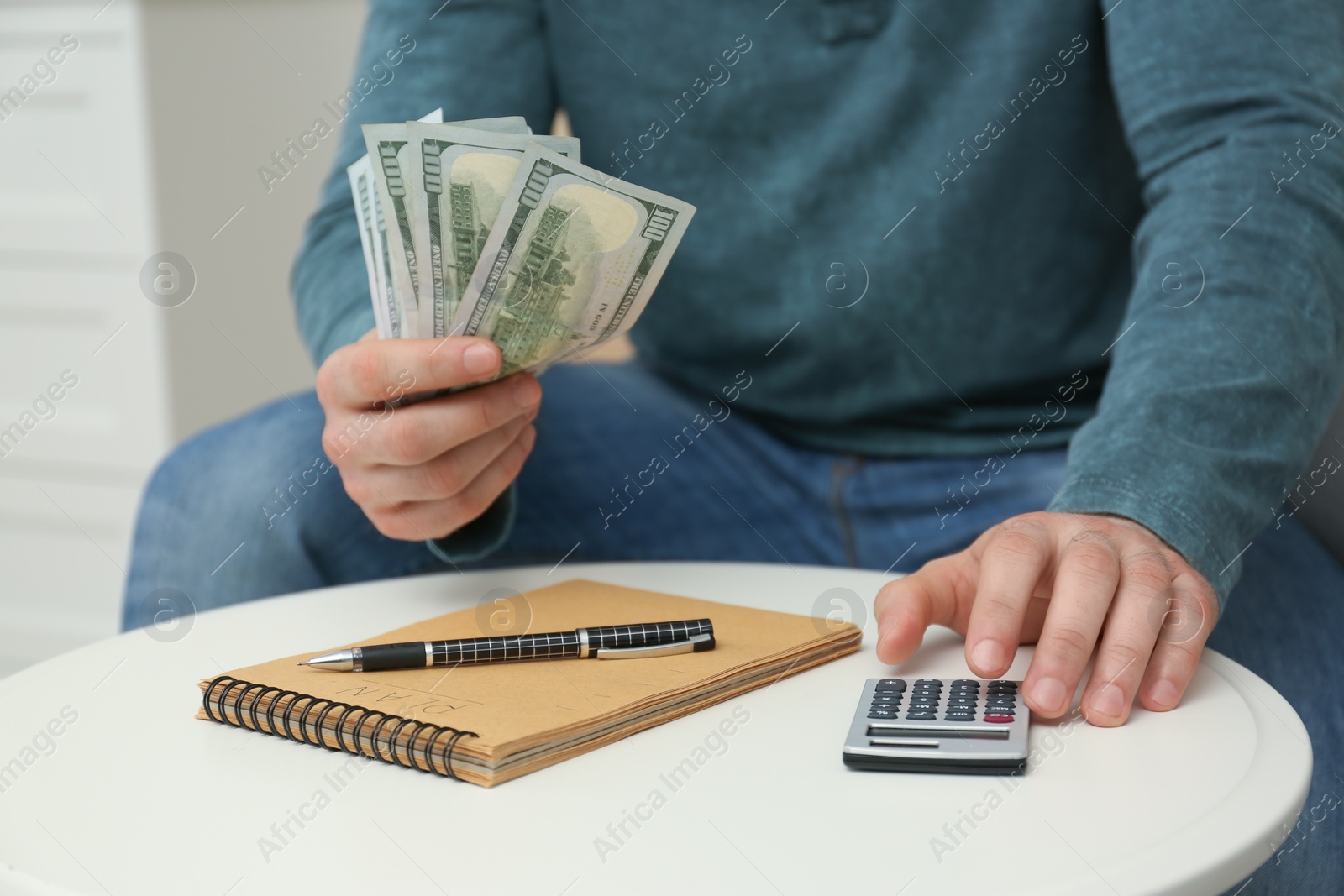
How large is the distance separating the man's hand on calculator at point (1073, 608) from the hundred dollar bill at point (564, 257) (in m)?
0.23

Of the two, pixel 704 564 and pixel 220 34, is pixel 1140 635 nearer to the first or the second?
pixel 704 564

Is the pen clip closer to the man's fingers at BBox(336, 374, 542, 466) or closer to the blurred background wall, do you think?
the man's fingers at BBox(336, 374, 542, 466)

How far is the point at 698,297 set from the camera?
3.57ft

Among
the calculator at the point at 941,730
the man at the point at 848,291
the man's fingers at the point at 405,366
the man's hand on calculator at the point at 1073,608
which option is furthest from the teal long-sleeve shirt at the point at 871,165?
the calculator at the point at 941,730

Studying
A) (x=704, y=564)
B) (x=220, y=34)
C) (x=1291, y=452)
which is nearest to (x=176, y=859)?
(x=704, y=564)

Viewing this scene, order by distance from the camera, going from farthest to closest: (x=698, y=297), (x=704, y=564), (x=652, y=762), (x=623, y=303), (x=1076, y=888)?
(x=698, y=297), (x=704, y=564), (x=623, y=303), (x=652, y=762), (x=1076, y=888)

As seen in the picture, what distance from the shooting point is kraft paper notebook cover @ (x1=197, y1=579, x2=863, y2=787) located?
492 millimetres

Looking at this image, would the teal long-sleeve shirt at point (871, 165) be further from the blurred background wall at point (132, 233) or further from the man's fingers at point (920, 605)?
the blurred background wall at point (132, 233)

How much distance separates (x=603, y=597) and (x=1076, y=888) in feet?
1.30

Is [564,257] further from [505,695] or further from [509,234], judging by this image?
[505,695]

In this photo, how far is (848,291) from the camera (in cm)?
104

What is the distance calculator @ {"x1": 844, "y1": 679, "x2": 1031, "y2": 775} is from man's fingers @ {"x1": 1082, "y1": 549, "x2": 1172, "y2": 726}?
37 mm

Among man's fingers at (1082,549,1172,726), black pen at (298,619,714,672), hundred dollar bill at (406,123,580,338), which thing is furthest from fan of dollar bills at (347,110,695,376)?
man's fingers at (1082,549,1172,726)

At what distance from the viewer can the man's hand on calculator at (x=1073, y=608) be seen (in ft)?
1.77
